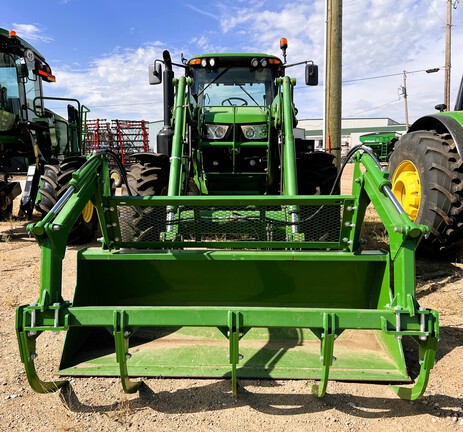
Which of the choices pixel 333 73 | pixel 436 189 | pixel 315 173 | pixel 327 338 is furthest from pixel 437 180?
pixel 333 73

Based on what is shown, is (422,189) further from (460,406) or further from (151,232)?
(151,232)

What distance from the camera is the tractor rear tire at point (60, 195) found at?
5.47 meters

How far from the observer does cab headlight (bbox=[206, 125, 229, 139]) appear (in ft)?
16.2

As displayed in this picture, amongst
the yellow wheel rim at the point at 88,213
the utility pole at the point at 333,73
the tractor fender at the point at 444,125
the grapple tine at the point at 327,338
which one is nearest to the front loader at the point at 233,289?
the grapple tine at the point at 327,338

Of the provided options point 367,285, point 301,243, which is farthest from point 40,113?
point 367,285

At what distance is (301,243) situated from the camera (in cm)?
328

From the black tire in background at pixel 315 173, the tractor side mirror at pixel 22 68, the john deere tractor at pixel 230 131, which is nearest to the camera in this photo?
the john deere tractor at pixel 230 131

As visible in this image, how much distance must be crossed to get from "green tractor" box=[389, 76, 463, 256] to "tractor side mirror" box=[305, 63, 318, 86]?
136 centimetres

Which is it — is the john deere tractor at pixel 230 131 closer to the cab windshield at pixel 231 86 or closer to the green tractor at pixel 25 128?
the cab windshield at pixel 231 86

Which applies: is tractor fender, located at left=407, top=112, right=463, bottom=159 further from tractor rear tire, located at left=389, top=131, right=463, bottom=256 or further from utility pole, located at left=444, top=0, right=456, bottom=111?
utility pole, located at left=444, top=0, right=456, bottom=111

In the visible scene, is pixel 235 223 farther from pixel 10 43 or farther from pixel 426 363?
pixel 10 43

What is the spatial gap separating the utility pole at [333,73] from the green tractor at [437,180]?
2844 millimetres

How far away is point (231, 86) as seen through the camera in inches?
217

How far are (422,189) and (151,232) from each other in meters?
2.79
